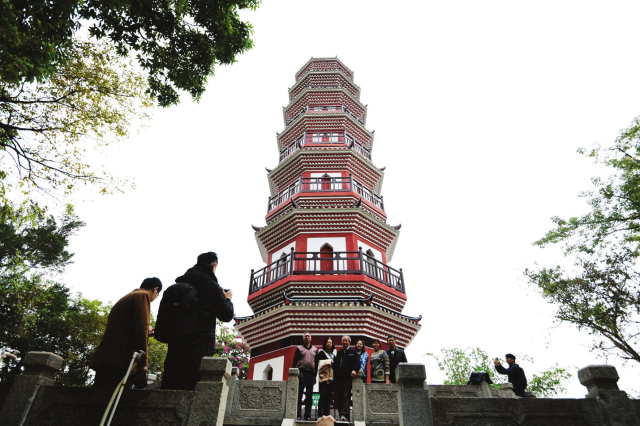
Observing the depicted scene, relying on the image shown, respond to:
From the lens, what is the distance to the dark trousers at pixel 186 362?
3578 mm

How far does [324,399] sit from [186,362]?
11.7 ft

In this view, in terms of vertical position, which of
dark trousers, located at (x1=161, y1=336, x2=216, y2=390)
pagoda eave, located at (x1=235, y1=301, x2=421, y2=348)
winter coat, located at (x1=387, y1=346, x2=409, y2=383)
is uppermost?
pagoda eave, located at (x1=235, y1=301, x2=421, y2=348)

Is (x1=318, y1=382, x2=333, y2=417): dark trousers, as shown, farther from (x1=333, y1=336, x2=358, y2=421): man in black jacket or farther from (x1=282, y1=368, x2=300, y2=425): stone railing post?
(x1=282, y1=368, x2=300, y2=425): stone railing post

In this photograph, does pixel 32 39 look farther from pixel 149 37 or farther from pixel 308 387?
pixel 308 387

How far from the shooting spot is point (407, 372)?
14.2 ft

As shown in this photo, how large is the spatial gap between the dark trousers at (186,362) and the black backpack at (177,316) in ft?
0.42

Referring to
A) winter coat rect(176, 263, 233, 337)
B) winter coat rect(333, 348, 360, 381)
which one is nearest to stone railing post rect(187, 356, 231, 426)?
winter coat rect(176, 263, 233, 337)

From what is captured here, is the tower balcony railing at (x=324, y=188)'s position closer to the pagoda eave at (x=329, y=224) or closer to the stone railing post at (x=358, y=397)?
the pagoda eave at (x=329, y=224)

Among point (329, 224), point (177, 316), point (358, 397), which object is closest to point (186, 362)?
point (177, 316)

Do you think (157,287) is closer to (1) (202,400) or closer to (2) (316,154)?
(1) (202,400)

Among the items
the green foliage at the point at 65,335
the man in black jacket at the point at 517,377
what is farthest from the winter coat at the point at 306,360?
the green foliage at the point at 65,335

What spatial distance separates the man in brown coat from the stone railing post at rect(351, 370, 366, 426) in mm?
4267

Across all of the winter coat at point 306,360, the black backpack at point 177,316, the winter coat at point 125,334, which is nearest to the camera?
the winter coat at point 125,334

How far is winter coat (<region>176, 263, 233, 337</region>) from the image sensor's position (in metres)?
3.58
